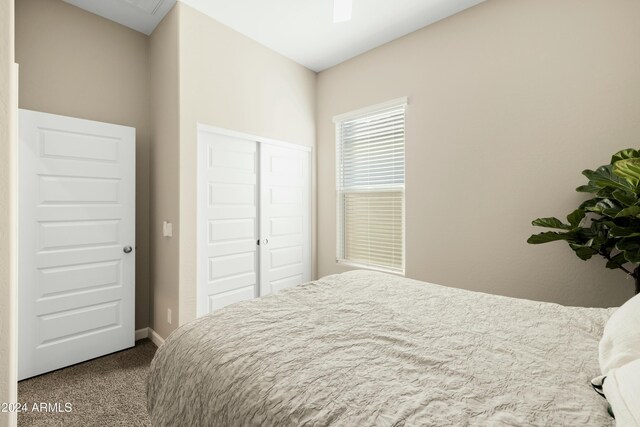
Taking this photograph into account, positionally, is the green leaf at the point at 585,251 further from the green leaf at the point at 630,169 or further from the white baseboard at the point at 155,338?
the white baseboard at the point at 155,338

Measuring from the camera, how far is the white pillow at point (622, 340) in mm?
750

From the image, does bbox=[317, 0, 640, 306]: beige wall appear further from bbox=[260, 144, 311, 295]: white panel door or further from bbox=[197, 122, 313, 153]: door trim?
bbox=[260, 144, 311, 295]: white panel door

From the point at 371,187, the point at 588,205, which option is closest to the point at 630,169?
the point at 588,205

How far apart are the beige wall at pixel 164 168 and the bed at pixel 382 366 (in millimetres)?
1495

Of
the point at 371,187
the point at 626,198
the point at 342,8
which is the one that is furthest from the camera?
the point at 371,187

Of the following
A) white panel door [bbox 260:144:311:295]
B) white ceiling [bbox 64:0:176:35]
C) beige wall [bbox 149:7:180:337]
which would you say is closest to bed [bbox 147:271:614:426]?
beige wall [bbox 149:7:180:337]

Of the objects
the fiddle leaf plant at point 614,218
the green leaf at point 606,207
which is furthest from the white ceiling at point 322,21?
the green leaf at point 606,207

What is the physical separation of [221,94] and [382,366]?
2.68m

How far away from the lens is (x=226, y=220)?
9.26ft

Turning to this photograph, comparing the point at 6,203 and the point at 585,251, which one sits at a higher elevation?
the point at 6,203

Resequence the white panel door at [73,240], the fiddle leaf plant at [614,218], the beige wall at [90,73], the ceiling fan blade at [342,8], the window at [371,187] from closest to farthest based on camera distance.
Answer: the fiddle leaf plant at [614,218] < the ceiling fan blade at [342,8] < the white panel door at [73,240] < the beige wall at [90,73] < the window at [371,187]

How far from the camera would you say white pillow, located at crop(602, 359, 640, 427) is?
0.56 m

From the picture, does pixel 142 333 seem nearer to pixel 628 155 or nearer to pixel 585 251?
pixel 585 251

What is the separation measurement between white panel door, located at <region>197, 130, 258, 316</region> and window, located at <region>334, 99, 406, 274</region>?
3.50ft
